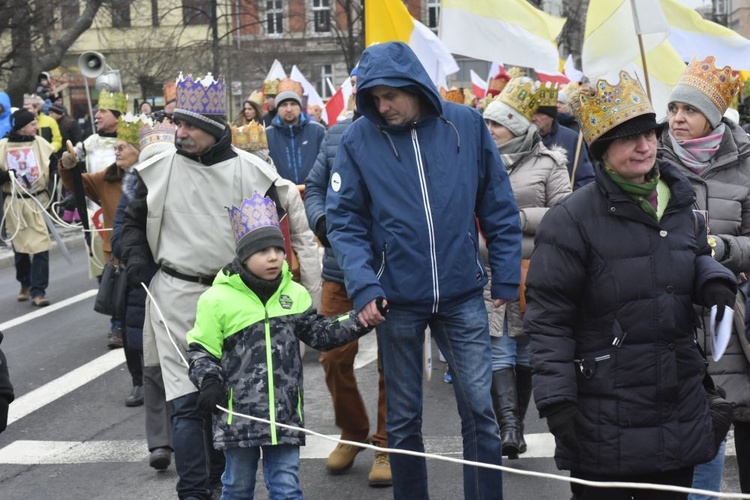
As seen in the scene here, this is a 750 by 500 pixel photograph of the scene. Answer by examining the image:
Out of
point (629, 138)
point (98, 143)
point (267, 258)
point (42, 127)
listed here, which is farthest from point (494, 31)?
point (42, 127)

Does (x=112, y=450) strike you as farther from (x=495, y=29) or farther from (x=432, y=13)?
(x=432, y=13)

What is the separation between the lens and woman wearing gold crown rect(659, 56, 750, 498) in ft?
15.5

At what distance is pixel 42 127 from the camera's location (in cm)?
1753

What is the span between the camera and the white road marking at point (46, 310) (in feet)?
37.7

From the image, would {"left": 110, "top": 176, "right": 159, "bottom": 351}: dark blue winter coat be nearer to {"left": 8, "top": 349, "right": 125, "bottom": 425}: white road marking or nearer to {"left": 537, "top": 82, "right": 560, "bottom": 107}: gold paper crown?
{"left": 8, "top": 349, "right": 125, "bottom": 425}: white road marking

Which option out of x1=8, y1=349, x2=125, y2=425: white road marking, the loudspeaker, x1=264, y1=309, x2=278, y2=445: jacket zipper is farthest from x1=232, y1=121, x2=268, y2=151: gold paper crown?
the loudspeaker

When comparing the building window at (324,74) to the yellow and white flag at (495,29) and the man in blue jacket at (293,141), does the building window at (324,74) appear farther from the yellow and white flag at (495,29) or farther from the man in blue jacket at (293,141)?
the yellow and white flag at (495,29)

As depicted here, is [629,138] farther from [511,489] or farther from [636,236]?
[511,489]

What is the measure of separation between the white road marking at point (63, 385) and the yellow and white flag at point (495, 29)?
3.68 m

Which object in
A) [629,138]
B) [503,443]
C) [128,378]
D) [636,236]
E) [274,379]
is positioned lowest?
[128,378]

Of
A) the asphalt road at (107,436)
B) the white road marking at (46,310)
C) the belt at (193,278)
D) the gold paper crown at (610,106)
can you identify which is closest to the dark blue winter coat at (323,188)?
the belt at (193,278)

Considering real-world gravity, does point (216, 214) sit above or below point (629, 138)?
below

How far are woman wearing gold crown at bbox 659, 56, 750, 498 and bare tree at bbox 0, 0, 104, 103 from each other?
73.8ft

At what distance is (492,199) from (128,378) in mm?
4672
